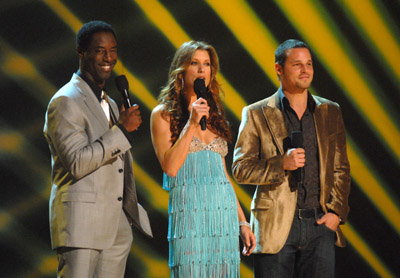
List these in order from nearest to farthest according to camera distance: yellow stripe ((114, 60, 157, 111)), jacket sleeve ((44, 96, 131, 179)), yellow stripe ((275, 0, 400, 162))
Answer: jacket sleeve ((44, 96, 131, 179)) → yellow stripe ((114, 60, 157, 111)) → yellow stripe ((275, 0, 400, 162))

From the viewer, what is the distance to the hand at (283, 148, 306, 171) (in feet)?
8.46

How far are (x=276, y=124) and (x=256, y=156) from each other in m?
0.19

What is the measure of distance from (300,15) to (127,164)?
2.01m

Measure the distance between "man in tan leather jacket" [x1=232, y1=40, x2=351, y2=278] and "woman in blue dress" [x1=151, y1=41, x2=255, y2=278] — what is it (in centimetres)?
11

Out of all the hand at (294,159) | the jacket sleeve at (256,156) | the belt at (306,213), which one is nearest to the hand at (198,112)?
the jacket sleeve at (256,156)

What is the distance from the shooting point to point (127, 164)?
2457 mm

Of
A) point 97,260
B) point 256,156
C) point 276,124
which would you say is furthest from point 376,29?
point 97,260

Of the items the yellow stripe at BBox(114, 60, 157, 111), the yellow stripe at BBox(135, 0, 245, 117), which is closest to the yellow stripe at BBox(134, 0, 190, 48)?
the yellow stripe at BBox(135, 0, 245, 117)

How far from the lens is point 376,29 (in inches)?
154

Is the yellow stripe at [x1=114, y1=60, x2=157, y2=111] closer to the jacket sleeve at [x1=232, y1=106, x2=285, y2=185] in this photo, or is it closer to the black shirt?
the jacket sleeve at [x1=232, y1=106, x2=285, y2=185]

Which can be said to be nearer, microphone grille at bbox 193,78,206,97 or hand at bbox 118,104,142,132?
hand at bbox 118,104,142,132

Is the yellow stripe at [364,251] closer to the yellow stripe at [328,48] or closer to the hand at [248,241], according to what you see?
the yellow stripe at [328,48]

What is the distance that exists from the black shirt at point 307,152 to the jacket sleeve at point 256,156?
0.11 metres

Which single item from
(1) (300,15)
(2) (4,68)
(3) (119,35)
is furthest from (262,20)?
(2) (4,68)
